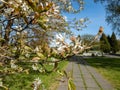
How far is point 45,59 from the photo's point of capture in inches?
69.1

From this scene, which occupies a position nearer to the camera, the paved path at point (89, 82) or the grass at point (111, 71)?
the paved path at point (89, 82)

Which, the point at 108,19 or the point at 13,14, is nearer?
the point at 13,14

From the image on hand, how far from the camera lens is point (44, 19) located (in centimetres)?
162

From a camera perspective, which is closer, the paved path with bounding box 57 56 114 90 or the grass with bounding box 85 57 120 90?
the paved path with bounding box 57 56 114 90

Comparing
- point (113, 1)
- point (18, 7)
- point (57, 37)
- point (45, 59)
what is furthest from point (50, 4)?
point (113, 1)

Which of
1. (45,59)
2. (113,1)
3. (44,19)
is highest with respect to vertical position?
(113,1)

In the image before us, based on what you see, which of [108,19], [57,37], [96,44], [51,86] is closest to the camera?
[57,37]

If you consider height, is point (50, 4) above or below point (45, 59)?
above

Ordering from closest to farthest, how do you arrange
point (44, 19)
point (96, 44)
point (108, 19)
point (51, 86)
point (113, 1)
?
point (96, 44)
point (44, 19)
point (51, 86)
point (113, 1)
point (108, 19)

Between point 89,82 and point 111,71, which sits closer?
point 89,82

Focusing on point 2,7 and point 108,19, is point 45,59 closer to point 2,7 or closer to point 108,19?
point 2,7

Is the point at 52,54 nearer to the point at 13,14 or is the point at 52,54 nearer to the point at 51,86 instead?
the point at 13,14

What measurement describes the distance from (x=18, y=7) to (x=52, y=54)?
13.0 inches

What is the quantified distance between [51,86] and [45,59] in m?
7.51
